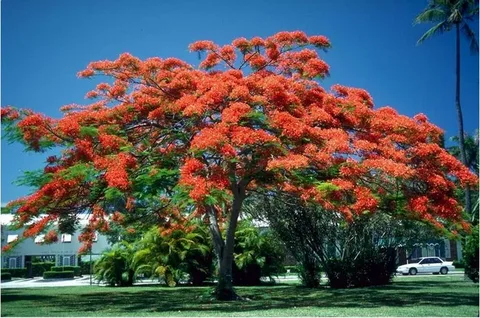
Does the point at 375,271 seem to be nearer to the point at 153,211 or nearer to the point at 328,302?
the point at 328,302

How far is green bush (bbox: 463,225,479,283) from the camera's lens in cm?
2105

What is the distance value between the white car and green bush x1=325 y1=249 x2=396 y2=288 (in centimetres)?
1656

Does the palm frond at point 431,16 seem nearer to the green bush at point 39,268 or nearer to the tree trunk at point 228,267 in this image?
the tree trunk at point 228,267

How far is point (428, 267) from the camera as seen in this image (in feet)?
132

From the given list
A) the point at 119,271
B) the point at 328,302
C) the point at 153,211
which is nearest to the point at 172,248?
the point at 119,271

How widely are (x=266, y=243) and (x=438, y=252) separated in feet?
107

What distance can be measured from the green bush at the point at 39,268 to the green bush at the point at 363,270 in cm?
3672

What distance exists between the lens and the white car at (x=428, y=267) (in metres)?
→ 39.9

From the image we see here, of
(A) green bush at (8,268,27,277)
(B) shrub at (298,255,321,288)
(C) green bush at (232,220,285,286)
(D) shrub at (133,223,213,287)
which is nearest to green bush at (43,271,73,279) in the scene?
(A) green bush at (8,268,27,277)


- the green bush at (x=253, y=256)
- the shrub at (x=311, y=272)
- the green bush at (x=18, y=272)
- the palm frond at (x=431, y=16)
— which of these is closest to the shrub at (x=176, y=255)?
the green bush at (x=253, y=256)

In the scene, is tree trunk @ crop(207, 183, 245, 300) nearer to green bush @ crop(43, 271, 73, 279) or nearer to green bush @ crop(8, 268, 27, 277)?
green bush @ crop(43, 271, 73, 279)

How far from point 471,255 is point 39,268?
42.5 metres

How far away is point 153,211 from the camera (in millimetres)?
18609

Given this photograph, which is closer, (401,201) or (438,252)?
(401,201)
